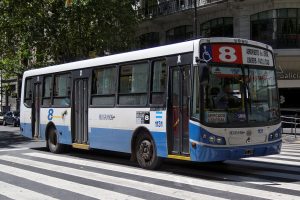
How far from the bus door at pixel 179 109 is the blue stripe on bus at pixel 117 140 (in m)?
0.26

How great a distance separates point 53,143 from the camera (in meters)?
16.2

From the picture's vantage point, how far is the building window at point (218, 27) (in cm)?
3212

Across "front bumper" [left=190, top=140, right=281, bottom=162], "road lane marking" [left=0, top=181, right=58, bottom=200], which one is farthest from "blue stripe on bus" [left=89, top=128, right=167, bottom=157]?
"road lane marking" [left=0, top=181, right=58, bottom=200]

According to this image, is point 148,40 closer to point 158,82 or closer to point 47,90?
point 47,90

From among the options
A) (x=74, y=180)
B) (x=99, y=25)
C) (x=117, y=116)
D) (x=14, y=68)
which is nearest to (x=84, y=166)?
(x=117, y=116)

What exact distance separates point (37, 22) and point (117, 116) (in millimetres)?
19859

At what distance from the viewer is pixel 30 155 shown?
15516mm

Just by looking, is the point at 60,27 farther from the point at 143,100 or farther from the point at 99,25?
the point at 143,100

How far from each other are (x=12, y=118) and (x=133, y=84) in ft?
94.2

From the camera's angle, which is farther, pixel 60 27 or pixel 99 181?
pixel 60 27

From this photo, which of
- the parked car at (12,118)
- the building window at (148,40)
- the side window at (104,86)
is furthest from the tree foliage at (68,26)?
the side window at (104,86)

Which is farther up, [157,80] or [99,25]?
[99,25]

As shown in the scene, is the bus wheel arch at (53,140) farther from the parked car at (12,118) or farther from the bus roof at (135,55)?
the parked car at (12,118)

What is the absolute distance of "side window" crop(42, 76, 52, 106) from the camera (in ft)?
53.6
